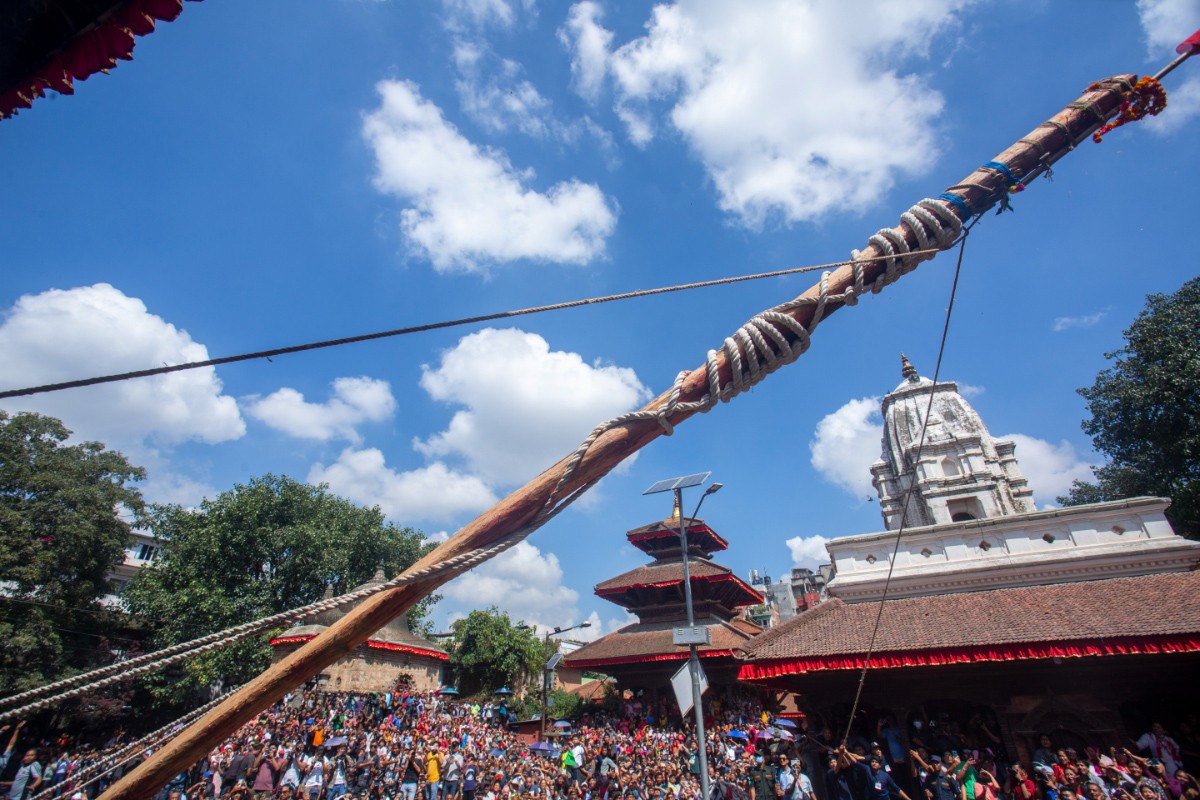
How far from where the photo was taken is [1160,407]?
21625mm

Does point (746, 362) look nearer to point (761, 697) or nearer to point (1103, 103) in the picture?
point (1103, 103)

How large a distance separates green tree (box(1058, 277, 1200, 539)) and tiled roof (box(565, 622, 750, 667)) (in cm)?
1808

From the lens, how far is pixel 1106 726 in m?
8.59

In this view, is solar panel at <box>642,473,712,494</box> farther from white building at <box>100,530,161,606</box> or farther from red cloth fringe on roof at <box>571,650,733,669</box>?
white building at <box>100,530,161,606</box>

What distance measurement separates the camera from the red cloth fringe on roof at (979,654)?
→ 7527 mm

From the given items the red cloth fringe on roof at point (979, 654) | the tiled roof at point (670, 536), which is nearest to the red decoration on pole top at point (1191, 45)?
the red cloth fringe on roof at point (979, 654)

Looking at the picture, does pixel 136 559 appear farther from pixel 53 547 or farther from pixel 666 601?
pixel 666 601

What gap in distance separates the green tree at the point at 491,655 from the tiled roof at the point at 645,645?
9.07m

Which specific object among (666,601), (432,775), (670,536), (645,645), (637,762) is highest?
(670,536)

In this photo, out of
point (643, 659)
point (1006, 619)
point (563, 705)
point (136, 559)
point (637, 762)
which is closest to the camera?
point (1006, 619)

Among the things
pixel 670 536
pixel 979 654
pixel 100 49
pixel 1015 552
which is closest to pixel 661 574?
pixel 670 536

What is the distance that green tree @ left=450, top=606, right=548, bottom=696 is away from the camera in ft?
88.1

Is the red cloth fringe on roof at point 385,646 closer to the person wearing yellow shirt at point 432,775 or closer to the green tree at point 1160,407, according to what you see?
the person wearing yellow shirt at point 432,775

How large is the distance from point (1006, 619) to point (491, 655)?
901 inches
